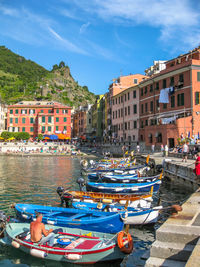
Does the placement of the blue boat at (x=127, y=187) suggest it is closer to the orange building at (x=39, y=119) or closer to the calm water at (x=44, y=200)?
the calm water at (x=44, y=200)

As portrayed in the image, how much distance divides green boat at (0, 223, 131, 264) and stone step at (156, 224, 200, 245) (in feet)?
7.19

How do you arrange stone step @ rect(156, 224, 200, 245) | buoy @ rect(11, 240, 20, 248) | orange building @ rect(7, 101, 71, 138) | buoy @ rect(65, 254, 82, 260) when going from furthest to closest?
orange building @ rect(7, 101, 71, 138) → buoy @ rect(11, 240, 20, 248) → buoy @ rect(65, 254, 82, 260) → stone step @ rect(156, 224, 200, 245)

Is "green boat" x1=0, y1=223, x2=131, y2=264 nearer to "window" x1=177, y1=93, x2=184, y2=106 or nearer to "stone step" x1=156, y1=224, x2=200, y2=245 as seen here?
"stone step" x1=156, y1=224, x2=200, y2=245

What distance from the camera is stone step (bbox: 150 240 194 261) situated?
261 inches

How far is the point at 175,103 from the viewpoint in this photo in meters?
43.3

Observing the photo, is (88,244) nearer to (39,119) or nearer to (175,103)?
(175,103)

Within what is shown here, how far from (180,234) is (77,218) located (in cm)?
572

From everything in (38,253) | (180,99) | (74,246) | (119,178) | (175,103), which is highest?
(180,99)

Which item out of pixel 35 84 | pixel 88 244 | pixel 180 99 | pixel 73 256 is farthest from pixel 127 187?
pixel 35 84

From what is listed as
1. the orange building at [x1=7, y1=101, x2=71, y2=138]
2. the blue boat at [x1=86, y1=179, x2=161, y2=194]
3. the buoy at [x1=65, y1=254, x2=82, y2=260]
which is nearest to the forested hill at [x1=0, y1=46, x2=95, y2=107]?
the orange building at [x1=7, y1=101, x2=71, y2=138]

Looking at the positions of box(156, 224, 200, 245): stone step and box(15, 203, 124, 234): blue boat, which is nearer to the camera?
box(156, 224, 200, 245): stone step

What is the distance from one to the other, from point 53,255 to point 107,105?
231ft

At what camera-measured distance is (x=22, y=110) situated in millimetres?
84312

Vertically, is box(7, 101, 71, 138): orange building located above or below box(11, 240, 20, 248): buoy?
above
